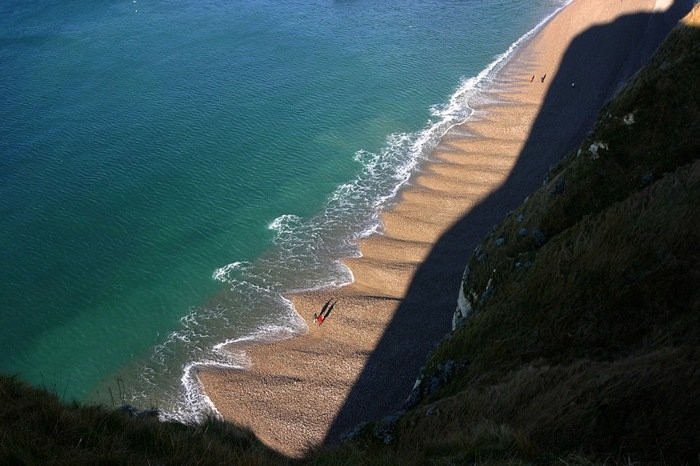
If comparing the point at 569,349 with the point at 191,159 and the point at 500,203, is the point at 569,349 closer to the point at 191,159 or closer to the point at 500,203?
the point at 500,203

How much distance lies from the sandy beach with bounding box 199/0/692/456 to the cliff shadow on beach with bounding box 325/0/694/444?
85 millimetres

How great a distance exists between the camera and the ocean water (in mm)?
35000

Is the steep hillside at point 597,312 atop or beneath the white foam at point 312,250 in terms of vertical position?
atop

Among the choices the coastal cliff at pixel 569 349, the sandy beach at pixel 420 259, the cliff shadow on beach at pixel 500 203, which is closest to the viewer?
the coastal cliff at pixel 569 349

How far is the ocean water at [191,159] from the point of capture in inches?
1378

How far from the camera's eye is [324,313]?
1361 inches

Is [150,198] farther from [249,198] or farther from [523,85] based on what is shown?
[523,85]

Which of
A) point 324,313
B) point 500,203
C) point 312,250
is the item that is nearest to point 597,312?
point 324,313

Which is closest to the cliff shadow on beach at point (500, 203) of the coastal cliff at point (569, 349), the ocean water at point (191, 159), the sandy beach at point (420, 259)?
the sandy beach at point (420, 259)

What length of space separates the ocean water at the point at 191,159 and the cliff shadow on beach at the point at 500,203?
586 cm

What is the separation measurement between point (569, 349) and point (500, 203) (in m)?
27.7

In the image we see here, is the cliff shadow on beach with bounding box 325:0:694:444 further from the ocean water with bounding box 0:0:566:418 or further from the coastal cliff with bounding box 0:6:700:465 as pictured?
the coastal cliff with bounding box 0:6:700:465

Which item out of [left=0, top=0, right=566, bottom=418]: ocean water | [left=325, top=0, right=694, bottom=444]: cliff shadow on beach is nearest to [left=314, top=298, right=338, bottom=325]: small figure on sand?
[left=0, top=0, right=566, bottom=418]: ocean water

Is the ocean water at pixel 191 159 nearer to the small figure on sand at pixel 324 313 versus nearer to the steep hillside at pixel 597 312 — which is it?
the small figure on sand at pixel 324 313
